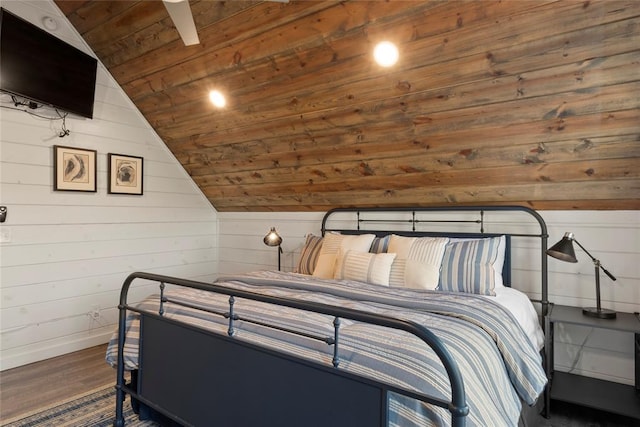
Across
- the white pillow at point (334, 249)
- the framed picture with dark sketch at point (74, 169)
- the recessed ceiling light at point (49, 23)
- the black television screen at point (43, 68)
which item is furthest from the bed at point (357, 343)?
the recessed ceiling light at point (49, 23)

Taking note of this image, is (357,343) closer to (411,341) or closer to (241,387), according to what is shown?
(411,341)

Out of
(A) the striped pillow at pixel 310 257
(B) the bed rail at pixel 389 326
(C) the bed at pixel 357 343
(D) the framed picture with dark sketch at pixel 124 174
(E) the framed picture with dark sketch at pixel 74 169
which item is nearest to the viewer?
(B) the bed rail at pixel 389 326

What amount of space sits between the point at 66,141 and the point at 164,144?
966mm

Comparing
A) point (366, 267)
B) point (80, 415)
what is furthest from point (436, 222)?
point (80, 415)

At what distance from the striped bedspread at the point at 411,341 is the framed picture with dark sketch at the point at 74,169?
1.73m

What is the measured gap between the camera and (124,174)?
3.77 m

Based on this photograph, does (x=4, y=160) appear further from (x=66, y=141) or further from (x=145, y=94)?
(x=145, y=94)

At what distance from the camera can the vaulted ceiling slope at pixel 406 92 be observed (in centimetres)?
204

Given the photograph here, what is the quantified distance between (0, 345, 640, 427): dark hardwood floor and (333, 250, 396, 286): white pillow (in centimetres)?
127

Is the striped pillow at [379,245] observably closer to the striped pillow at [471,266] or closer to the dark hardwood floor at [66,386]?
the striped pillow at [471,266]

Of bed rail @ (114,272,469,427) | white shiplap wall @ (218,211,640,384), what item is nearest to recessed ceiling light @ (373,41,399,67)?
white shiplap wall @ (218,211,640,384)

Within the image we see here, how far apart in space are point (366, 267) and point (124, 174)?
8.23ft

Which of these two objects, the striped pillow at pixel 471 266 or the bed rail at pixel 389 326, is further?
the striped pillow at pixel 471 266

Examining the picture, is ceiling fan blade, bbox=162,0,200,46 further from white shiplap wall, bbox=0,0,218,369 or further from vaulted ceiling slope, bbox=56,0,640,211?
white shiplap wall, bbox=0,0,218,369
